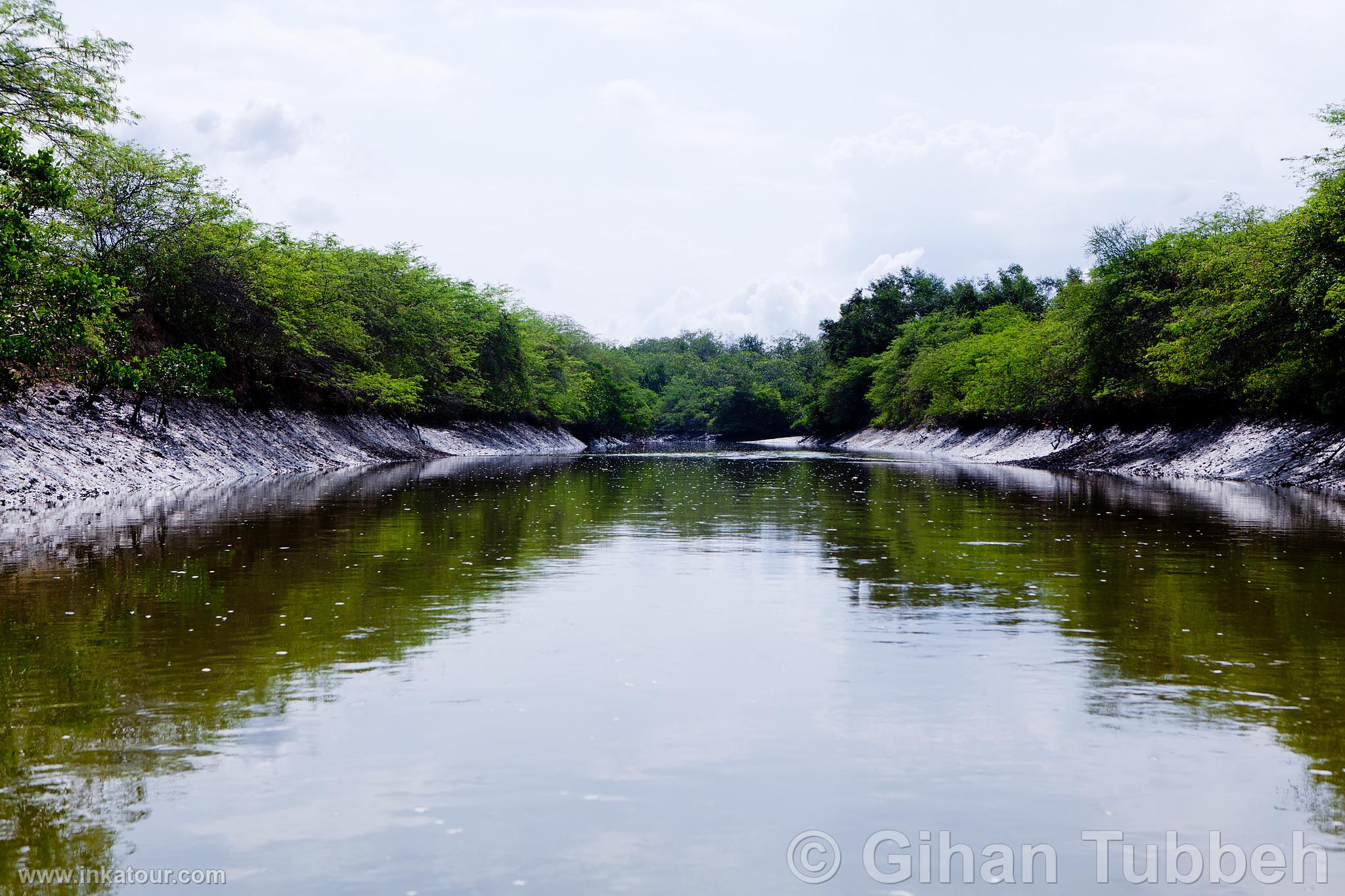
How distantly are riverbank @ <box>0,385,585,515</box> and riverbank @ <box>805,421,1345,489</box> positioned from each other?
39.2m

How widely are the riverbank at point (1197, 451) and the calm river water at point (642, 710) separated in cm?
2533

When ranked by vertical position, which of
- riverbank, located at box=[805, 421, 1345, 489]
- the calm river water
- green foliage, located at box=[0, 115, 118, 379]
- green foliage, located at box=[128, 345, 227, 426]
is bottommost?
the calm river water

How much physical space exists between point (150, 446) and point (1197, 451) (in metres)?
44.7

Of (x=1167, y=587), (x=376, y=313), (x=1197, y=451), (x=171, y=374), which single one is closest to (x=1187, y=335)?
(x=1197, y=451)

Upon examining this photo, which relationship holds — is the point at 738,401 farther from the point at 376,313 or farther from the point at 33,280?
the point at 33,280

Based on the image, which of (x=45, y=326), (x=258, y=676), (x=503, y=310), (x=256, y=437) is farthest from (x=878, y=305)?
(x=258, y=676)

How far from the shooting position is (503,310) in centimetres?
8412

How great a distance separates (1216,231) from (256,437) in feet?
157

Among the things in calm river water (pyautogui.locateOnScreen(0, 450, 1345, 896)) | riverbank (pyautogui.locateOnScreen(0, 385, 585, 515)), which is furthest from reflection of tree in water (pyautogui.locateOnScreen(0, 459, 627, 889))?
riverbank (pyautogui.locateOnScreen(0, 385, 585, 515))

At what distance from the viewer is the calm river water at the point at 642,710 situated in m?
5.39

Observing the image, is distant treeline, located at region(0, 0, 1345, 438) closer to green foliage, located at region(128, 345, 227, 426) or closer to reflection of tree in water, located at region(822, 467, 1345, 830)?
green foliage, located at region(128, 345, 227, 426)

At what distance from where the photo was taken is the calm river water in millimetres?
5391

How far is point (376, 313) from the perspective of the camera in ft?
210

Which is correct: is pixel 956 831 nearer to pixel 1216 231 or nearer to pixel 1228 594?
pixel 1228 594
